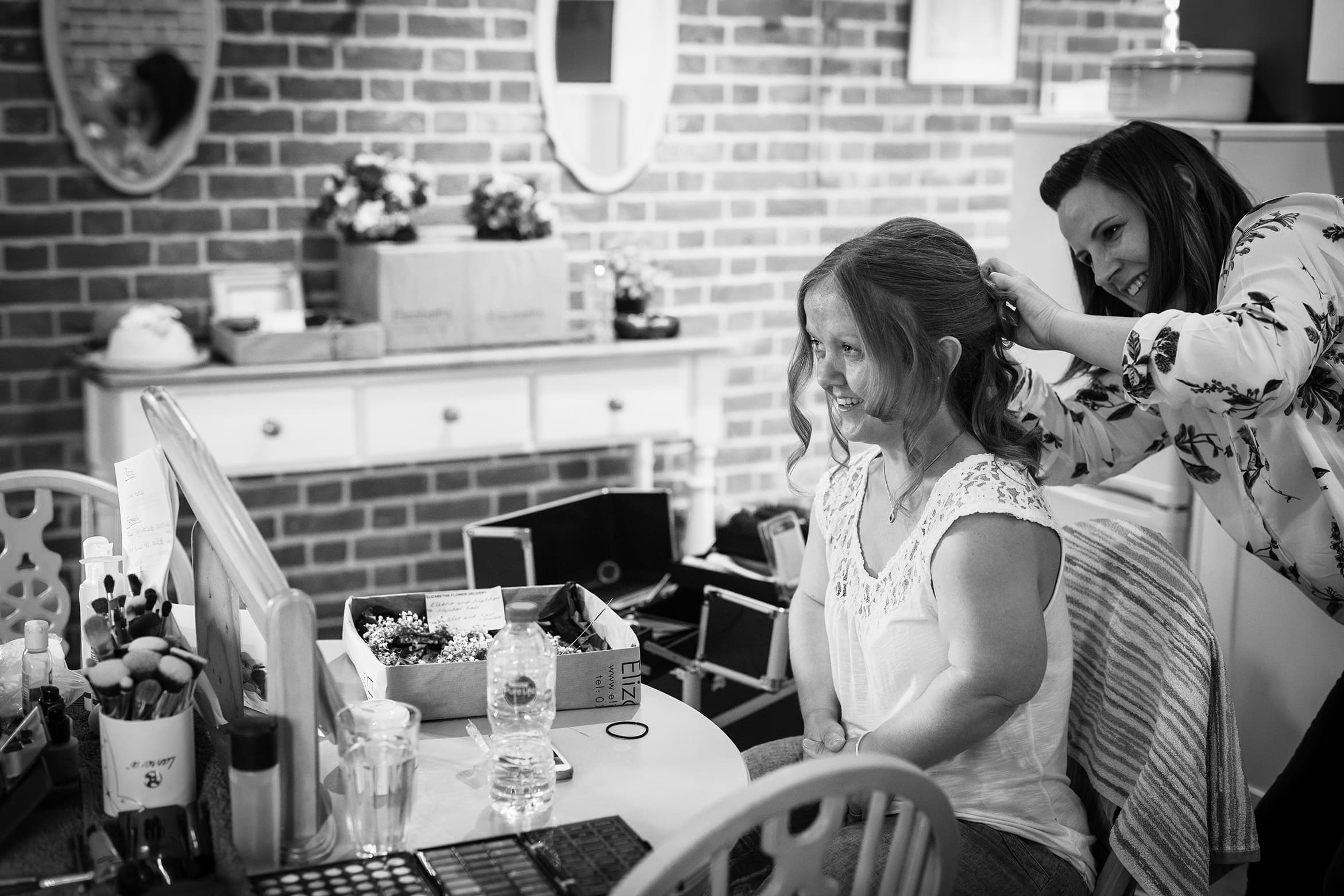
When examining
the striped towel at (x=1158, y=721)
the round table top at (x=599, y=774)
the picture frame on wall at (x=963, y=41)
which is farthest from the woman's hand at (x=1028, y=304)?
the picture frame on wall at (x=963, y=41)

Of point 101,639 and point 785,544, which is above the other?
point 101,639

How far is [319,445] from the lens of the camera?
11.5 ft

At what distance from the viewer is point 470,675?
170 centimetres

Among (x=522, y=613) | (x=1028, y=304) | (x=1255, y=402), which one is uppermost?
(x=1028, y=304)

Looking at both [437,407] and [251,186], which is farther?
[251,186]

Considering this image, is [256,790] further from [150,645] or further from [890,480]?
[890,480]

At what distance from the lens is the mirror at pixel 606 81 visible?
13.4 feet

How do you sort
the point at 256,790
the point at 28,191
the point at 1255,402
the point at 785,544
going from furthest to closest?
the point at 28,191
the point at 785,544
the point at 1255,402
the point at 256,790

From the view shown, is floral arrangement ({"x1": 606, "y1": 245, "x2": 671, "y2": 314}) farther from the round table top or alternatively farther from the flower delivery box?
the round table top

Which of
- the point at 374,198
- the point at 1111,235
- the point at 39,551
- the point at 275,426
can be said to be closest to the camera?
the point at 1111,235

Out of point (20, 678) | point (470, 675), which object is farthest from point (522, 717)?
point (20, 678)

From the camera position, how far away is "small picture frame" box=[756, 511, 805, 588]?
2.74 metres

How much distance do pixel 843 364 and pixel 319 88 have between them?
2567 mm

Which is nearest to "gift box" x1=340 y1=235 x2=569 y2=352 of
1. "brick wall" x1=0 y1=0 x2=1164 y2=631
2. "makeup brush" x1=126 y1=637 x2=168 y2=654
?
"brick wall" x1=0 y1=0 x2=1164 y2=631
